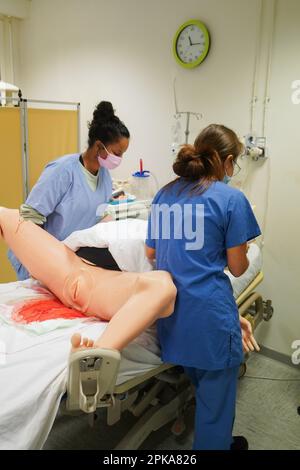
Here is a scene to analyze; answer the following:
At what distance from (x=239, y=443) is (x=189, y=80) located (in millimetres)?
2151

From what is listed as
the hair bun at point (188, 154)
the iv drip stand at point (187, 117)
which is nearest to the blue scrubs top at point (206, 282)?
the hair bun at point (188, 154)

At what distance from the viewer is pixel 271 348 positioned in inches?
101

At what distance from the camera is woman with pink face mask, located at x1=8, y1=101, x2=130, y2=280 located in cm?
188

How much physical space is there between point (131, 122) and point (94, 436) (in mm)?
2196

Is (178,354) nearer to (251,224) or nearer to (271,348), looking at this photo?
(251,224)

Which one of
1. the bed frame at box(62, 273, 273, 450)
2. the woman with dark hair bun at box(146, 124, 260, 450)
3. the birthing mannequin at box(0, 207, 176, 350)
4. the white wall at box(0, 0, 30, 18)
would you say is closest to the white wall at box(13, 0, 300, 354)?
the white wall at box(0, 0, 30, 18)

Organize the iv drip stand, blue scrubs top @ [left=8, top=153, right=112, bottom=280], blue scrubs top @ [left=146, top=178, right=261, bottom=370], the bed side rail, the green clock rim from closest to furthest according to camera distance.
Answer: the bed side rail
blue scrubs top @ [left=146, top=178, right=261, bottom=370]
blue scrubs top @ [left=8, top=153, right=112, bottom=280]
the green clock rim
the iv drip stand

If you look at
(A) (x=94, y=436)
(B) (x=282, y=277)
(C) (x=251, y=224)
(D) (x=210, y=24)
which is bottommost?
(A) (x=94, y=436)

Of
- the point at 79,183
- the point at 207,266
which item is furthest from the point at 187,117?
the point at 207,266

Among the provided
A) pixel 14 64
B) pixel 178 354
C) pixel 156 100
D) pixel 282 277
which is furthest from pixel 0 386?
pixel 14 64

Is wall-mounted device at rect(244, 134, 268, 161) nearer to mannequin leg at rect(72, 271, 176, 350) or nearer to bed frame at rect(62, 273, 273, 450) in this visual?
bed frame at rect(62, 273, 273, 450)

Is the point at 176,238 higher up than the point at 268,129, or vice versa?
the point at 268,129

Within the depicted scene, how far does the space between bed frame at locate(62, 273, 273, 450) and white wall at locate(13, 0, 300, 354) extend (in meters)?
0.57

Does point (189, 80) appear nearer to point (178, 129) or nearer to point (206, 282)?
Result: point (178, 129)
